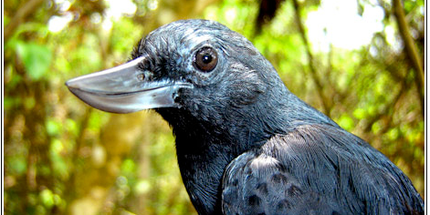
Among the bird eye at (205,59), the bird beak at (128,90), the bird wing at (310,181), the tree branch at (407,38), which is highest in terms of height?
the tree branch at (407,38)

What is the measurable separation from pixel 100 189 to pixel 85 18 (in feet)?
7.14

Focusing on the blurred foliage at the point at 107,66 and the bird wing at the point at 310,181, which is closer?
the bird wing at the point at 310,181

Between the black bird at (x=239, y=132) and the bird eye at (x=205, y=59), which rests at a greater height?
the bird eye at (x=205, y=59)

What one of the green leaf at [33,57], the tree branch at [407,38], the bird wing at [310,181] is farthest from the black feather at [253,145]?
the green leaf at [33,57]

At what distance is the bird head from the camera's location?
1.62 m

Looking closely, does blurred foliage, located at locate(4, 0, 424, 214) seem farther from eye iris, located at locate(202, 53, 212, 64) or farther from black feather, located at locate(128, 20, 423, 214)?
eye iris, located at locate(202, 53, 212, 64)

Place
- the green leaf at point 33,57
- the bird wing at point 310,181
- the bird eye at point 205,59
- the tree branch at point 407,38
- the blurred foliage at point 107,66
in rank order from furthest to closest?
the blurred foliage at point 107,66
the green leaf at point 33,57
the tree branch at point 407,38
the bird eye at point 205,59
the bird wing at point 310,181

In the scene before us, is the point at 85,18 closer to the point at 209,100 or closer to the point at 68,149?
the point at 68,149

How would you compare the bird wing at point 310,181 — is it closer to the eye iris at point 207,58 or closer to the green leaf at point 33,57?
the eye iris at point 207,58

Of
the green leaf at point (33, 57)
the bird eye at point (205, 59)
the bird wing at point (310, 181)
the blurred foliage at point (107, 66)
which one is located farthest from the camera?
the blurred foliage at point (107, 66)

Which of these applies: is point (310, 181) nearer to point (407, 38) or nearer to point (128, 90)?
point (128, 90)

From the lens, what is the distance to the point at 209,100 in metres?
1.66

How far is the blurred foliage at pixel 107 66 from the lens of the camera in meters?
3.82

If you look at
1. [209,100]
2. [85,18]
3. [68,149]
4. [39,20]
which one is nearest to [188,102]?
[209,100]
